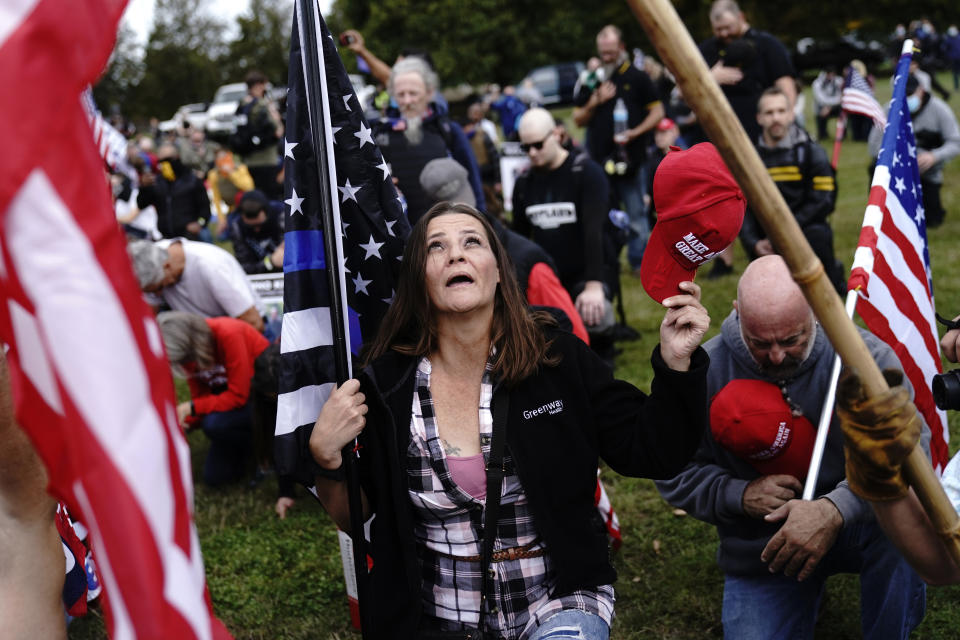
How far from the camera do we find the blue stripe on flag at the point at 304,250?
311 centimetres

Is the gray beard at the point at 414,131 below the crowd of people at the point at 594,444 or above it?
above

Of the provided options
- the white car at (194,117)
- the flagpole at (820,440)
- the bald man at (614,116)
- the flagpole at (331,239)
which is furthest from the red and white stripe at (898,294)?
the white car at (194,117)

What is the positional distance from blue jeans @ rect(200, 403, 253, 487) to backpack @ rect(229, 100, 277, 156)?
22.0 ft

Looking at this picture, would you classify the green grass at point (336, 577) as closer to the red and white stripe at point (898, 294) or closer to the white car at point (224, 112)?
the red and white stripe at point (898, 294)

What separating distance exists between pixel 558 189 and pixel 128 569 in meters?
5.51

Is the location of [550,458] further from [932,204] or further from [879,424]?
[932,204]

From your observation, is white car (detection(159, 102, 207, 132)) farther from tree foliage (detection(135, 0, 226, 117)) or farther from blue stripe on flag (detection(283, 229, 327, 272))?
blue stripe on flag (detection(283, 229, 327, 272))

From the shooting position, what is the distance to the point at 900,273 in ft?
13.2

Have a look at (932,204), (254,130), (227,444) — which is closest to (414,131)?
(227,444)

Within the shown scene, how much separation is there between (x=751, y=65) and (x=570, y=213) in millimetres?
2649

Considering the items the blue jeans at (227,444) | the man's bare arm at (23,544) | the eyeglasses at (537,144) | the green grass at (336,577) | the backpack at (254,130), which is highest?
the backpack at (254,130)

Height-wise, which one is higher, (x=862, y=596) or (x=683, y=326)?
(x=683, y=326)

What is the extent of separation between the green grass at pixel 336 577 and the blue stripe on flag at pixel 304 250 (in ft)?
6.80

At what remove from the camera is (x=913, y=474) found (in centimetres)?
213
